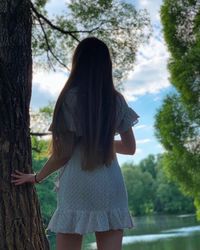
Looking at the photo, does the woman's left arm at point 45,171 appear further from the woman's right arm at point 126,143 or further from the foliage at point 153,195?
the foliage at point 153,195

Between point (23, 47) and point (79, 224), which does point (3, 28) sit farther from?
point (79, 224)

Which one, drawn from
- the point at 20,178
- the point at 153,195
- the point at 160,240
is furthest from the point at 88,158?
the point at 153,195

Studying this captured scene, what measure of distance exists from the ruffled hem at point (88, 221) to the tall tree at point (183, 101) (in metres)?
14.1

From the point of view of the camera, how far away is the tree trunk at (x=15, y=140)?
3.70 m

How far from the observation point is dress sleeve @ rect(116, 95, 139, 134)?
3.46 meters

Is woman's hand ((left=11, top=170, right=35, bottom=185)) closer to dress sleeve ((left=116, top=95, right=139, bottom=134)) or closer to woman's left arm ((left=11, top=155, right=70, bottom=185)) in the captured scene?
woman's left arm ((left=11, top=155, right=70, bottom=185))

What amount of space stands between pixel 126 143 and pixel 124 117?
0.17m

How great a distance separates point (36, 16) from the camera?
8.27 m

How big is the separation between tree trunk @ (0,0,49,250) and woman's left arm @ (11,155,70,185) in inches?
2.2

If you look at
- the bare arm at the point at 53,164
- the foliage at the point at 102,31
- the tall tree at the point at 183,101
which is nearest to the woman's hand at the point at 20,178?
the bare arm at the point at 53,164

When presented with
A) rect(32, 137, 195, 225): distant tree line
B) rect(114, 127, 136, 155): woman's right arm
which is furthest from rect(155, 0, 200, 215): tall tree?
rect(32, 137, 195, 225): distant tree line

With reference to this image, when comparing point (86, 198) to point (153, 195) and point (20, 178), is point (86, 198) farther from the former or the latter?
point (153, 195)

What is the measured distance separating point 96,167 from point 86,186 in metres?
0.13

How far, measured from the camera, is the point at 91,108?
10.9ft
